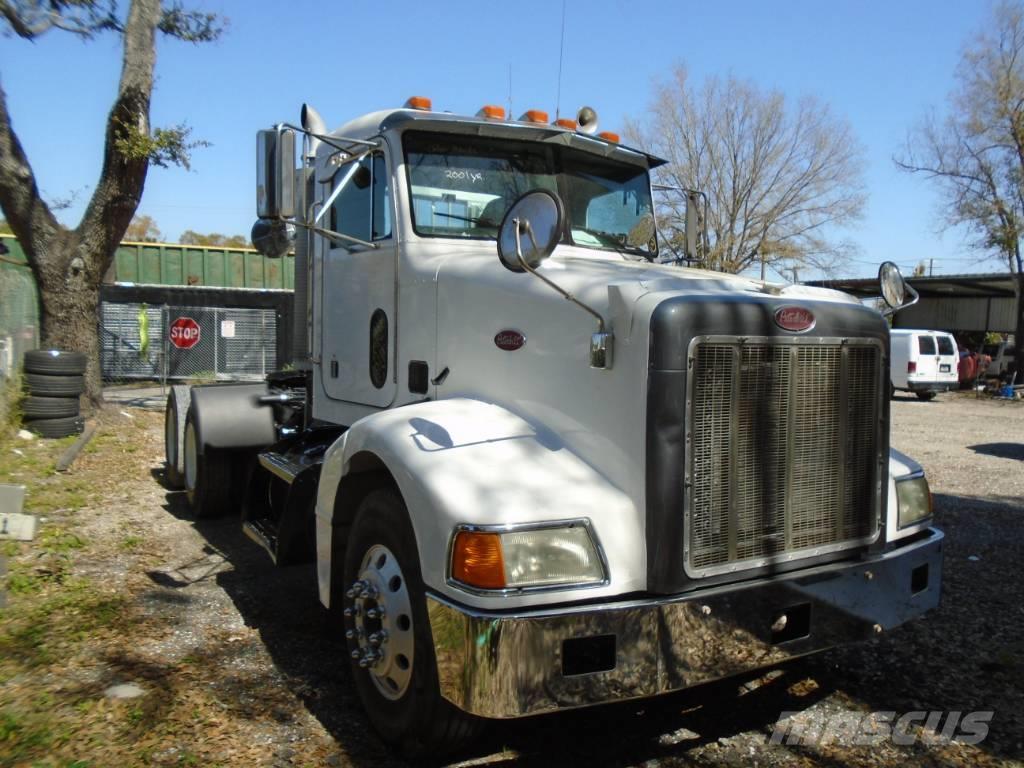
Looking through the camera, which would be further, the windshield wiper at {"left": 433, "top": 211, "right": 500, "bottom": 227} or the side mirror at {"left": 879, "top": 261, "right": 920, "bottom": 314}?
the windshield wiper at {"left": 433, "top": 211, "right": 500, "bottom": 227}

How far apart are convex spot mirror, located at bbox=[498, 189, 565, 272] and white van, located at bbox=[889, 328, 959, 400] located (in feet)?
68.5

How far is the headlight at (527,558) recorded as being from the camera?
2744 mm

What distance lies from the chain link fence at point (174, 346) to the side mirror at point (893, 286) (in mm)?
20441

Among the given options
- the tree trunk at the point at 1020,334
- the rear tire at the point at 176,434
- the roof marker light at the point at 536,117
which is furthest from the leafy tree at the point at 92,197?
the tree trunk at the point at 1020,334

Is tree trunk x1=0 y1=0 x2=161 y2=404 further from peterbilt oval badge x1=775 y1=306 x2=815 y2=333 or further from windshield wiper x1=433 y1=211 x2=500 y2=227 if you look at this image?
peterbilt oval badge x1=775 y1=306 x2=815 y2=333

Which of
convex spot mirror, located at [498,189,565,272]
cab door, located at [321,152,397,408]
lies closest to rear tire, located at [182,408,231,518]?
cab door, located at [321,152,397,408]

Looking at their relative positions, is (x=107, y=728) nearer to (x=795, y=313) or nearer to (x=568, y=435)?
(x=568, y=435)

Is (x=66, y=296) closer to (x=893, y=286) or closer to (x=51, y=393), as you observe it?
(x=51, y=393)

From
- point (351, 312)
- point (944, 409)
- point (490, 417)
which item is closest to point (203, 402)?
point (351, 312)

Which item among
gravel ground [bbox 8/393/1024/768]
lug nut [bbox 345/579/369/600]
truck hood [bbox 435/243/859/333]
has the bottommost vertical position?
gravel ground [bbox 8/393/1024/768]

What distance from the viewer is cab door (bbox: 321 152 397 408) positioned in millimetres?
4523

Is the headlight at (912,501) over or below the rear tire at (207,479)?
over

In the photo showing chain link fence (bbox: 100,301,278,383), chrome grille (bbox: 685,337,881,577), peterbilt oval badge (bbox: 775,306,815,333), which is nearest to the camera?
chrome grille (bbox: 685,337,881,577)

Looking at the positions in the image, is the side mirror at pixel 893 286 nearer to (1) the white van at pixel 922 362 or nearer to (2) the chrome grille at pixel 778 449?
(2) the chrome grille at pixel 778 449
